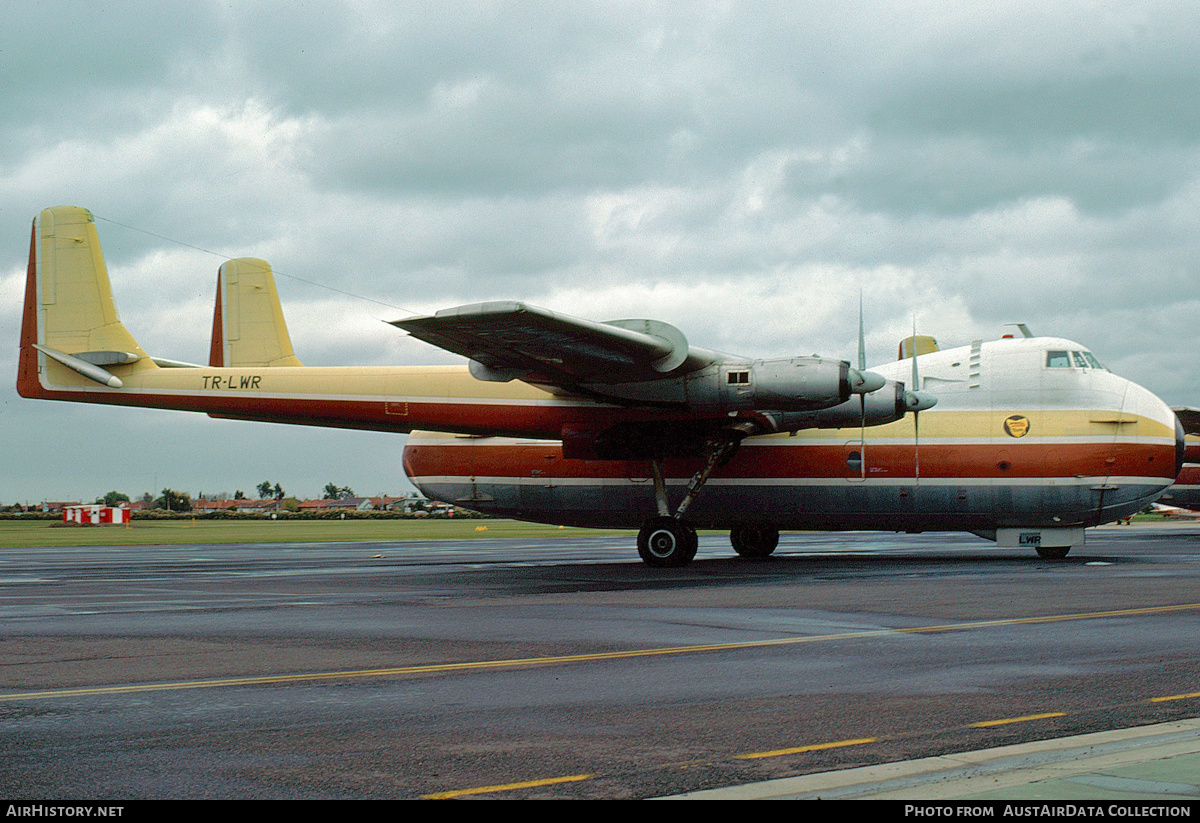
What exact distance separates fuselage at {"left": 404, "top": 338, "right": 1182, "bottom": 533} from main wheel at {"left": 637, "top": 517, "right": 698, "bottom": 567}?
2044 millimetres

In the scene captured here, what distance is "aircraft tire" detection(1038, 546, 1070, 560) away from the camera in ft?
86.1

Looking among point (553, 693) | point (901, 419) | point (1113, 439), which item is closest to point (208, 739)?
point (553, 693)

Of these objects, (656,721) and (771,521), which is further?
(771,521)

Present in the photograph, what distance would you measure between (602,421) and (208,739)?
1885 centimetres

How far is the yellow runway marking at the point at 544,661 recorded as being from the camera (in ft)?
28.7

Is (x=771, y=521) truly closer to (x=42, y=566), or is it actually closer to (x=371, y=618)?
(x=371, y=618)

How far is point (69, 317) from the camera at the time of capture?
28.4m

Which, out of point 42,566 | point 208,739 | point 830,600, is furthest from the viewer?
point 42,566

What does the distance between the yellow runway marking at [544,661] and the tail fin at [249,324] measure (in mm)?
21447

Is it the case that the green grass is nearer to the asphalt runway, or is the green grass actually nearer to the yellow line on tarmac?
the asphalt runway

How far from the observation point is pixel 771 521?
89.4ft

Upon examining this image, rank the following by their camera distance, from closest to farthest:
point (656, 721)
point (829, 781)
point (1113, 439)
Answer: point (829, 781)
point (656, 721)
point (1113, 439)

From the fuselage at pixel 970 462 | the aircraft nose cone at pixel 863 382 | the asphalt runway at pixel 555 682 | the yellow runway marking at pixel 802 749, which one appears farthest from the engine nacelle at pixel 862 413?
the yellow runway marking at pixel 802 749

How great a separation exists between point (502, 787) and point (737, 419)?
1984cm
